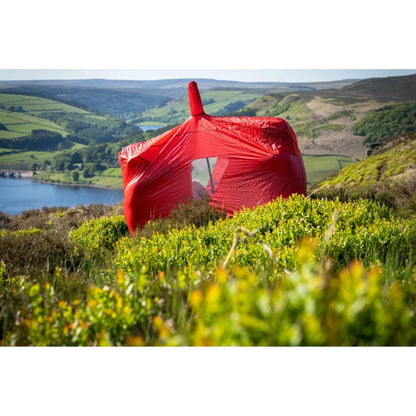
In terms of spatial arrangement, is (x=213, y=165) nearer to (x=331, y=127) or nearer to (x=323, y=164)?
(x=323, y=164)

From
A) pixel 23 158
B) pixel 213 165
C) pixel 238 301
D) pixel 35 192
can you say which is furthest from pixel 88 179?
pixel 238 301

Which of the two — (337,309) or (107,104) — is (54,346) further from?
(107,104)

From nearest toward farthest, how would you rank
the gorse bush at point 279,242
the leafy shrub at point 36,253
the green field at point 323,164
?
the gorse bush at point 279,242 → the leafy shrub at point 36,253 → the green field at point 323,164

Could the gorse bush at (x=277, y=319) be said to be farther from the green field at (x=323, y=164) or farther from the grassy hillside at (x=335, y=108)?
the grassy hillside at (x=335, y=108)

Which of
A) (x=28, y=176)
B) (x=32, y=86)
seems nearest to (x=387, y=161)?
(x=28, y=176)

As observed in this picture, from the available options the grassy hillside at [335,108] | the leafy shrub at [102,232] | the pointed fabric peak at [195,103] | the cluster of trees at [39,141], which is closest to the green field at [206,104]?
the grassy hillside at [335,108]

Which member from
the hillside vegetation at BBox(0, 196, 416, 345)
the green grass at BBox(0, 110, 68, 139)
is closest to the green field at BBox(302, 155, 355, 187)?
the hillside vegetation at BBox(0, 196, 416, 345)

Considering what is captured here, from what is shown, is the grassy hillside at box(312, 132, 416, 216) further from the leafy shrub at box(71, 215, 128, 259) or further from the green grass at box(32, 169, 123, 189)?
the green grass at box(32, 169, 123, 189)
